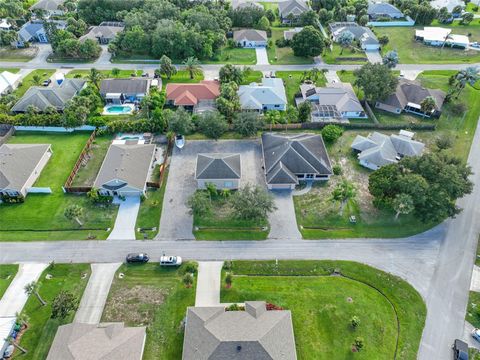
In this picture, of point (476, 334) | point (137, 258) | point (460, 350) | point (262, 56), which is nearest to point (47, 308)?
point (137, 258)

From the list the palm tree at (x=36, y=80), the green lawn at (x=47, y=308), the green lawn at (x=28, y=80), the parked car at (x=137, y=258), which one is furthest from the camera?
the green lawn at (x=28, y=80)

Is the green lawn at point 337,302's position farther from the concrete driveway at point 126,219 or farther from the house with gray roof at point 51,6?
the house with gray roof at point 51,6

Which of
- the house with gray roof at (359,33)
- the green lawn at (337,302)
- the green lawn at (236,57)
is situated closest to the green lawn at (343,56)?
the house with gray roof at (359,33)

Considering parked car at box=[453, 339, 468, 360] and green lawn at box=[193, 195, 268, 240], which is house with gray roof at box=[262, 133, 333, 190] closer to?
green lawn at box=[193, 195, 268, 240]

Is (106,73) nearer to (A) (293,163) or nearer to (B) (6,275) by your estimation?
(A) (293,163)

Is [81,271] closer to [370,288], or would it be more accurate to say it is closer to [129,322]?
[129,322]

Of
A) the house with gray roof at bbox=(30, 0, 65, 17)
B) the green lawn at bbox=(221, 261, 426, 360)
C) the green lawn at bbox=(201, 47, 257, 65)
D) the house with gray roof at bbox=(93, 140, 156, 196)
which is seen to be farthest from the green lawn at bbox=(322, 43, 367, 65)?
the house with gray roof at bbox=(30, 0, 65, 17)
